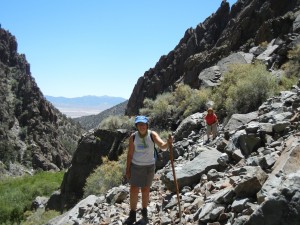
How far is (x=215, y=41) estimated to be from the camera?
68750mm

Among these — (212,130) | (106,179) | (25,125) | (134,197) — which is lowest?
(25,125)

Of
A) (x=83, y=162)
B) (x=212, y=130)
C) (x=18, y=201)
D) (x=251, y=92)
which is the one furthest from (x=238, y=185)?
(x=18, y=201)

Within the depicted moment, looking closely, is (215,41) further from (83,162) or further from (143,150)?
(143,150)

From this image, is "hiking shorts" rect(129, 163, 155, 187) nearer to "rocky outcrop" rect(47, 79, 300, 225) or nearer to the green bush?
"rocky outcrop" rect(47, 79, 300, 225)

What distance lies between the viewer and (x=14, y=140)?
144875mm

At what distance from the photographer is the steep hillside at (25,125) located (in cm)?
14038

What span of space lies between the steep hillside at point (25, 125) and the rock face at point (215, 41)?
72999mm

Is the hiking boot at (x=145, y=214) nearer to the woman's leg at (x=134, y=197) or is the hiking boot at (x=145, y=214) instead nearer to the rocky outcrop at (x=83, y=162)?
the woman's leg at (x=134, y=197)

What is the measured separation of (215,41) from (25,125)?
108207mm

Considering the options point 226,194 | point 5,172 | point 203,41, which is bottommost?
point 5,172

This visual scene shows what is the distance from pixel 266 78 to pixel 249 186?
39.1 ft

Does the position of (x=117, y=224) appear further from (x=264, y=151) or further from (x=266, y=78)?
(x=266, y=78)

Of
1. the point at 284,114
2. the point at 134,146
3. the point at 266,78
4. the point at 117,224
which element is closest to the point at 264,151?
the point at 284,114

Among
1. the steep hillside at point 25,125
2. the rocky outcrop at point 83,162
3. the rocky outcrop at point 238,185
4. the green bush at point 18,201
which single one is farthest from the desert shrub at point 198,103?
the steep hillside at point 25,125
